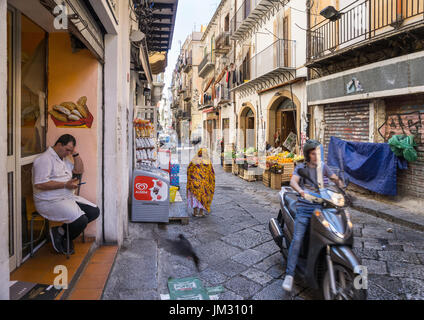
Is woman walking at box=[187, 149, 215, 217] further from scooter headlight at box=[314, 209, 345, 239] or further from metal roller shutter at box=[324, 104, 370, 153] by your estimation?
metal roller shutter at box=[324, 104, 370, 153]

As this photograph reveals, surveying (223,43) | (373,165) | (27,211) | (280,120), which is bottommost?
(27,211)

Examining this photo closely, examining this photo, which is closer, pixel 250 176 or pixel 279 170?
pixel 279 170

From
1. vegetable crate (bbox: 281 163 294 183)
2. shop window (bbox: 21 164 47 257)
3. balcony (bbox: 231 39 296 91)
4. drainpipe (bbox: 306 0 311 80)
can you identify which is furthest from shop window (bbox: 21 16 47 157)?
balcony (bbox: 231 39 296 91)

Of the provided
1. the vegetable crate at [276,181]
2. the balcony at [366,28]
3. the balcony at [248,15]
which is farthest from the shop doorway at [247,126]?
the balcony at [366,28]

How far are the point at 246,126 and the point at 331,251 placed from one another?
17064mm

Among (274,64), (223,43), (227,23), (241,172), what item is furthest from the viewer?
(227,23)

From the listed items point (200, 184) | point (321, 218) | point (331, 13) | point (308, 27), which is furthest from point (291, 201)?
point (308, 27)

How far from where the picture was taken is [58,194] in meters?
3.84

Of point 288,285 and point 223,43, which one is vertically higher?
point 223,43

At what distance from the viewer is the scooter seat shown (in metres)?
3.87

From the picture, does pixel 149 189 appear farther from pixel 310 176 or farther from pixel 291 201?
pixel 310 176
